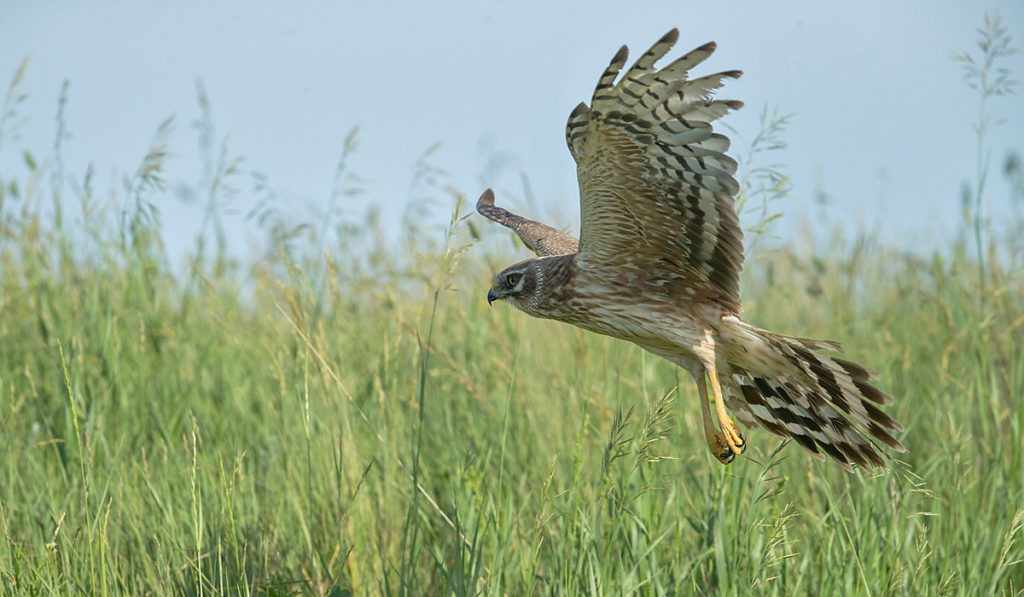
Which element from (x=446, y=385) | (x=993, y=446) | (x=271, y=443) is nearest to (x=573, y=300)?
(x=446, y=385)

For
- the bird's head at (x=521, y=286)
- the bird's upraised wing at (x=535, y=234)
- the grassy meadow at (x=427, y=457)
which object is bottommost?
the grassy meadow at (x=427, y=457)

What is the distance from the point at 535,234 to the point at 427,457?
5.03ft

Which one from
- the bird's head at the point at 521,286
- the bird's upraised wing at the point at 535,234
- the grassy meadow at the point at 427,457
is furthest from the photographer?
the bird's upraised wing at the point at 535,234

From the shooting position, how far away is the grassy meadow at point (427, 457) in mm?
2822

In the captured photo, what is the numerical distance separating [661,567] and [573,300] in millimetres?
1284

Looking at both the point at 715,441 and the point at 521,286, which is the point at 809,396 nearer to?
the point at 715,441

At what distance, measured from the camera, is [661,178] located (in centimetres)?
348

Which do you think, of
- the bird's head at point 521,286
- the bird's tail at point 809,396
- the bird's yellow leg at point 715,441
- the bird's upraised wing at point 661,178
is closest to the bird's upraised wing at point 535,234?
the bird's head at point 521,286

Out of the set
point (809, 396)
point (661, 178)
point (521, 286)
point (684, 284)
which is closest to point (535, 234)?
point (521, 286)

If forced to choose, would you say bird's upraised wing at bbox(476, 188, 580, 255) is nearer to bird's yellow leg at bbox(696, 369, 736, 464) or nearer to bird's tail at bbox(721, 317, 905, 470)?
bird's tail at bbox(721, 317, 905, 470)

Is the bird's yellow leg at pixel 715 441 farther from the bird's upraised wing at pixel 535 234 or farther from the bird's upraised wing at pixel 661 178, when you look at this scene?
the bird's upraised wing at pixel 535 234

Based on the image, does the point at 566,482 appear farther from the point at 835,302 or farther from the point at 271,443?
the point at 835,302

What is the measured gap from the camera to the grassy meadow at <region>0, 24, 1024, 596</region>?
2.82 meters

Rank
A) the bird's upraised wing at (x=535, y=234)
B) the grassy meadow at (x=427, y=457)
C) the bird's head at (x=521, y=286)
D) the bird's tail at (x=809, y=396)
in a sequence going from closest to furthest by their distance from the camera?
the grassy meadow at (x=427, y=457)
the bird's tail at (x=809, y=396)
the bird's head at (x=521, y=286)
the bird's upraised wing at (x=535, y=234)
